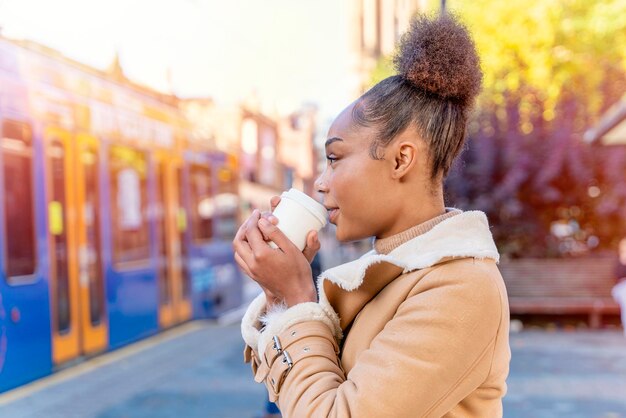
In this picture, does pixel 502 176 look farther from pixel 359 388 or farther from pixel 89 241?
pixel 359 388

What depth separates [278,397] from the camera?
Answer: 1.28m

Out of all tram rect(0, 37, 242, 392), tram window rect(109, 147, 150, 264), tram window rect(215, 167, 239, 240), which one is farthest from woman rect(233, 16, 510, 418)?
tram window rect(215, 167, 239, 240)

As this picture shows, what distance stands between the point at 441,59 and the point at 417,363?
53 centimetres

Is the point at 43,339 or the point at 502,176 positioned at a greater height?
the point at 502,176

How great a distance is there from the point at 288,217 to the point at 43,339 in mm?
5662

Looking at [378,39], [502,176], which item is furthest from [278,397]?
[378,39]

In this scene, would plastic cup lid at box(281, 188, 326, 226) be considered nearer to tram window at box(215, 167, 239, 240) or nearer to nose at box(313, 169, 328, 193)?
nose at box(313, 169, 328, 193)

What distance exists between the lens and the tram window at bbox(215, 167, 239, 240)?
12023 mm

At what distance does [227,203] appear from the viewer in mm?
12461

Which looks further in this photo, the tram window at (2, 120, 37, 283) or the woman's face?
the tram window at (2, 120, 37, 283)

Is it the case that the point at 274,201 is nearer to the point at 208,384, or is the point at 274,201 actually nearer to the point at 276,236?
the point at 276,236

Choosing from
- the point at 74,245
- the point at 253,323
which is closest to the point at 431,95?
the point at 253,323

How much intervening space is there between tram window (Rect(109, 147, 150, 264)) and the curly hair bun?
7.12 metres

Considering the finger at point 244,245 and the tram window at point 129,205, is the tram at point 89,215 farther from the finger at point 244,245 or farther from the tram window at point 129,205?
the finger at point 244,245
